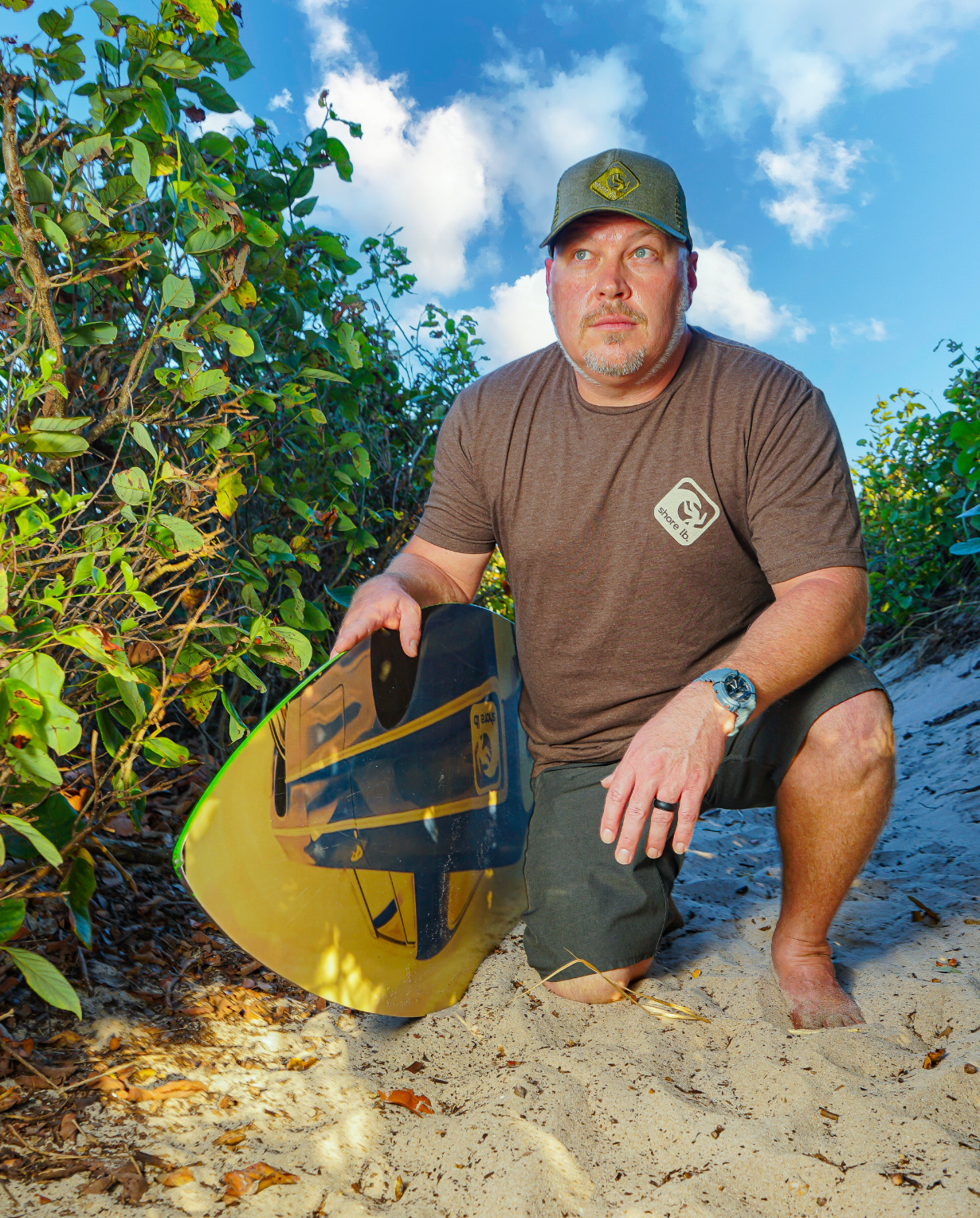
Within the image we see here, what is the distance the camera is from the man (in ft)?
5.79

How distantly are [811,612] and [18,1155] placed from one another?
61.4 inches

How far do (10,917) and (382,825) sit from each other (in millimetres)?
826

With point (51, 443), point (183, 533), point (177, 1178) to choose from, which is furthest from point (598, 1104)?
point (51, 443)

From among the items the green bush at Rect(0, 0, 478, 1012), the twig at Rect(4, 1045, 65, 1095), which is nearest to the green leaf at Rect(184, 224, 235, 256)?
the green bush at Rect(0, 0, 478, 1012)

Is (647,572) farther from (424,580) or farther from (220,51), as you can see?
(220,51)

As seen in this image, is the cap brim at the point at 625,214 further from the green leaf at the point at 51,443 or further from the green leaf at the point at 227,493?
the green leaf at the point at 51,443

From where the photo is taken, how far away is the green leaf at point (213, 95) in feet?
5.43

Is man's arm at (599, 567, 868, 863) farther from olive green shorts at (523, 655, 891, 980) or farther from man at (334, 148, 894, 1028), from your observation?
olive green shorts at (523, 655, 891, 980)

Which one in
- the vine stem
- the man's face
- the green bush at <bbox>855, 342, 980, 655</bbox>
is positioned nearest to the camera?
the vine stem

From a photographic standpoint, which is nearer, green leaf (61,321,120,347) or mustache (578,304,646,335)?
green leaf (61,321,120,347)

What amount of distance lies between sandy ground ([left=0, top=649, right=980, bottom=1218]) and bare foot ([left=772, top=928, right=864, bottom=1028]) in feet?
0.13

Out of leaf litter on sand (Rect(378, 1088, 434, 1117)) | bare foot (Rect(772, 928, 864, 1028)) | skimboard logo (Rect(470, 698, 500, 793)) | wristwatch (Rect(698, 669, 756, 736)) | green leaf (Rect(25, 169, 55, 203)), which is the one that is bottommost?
leaf litter on sand (Rect(378, 1088, 434, 1117))

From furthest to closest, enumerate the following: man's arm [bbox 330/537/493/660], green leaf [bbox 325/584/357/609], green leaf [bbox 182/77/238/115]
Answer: green leaf [bbox 325/584/357/609] → man's arm [bbox 330/537/493/660] → green leaf [bbox 182/77/238/115]

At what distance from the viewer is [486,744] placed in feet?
7.40
